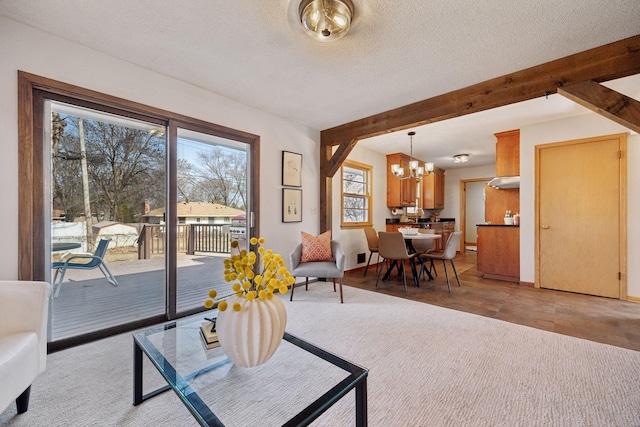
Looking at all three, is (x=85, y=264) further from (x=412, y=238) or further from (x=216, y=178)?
(x=412, y=238)

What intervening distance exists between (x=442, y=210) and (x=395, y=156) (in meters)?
2.99

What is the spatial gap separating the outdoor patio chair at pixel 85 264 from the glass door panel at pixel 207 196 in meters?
0.60

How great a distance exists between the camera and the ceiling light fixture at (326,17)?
161 centimetres

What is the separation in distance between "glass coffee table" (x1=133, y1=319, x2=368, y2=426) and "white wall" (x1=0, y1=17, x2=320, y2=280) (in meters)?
1.31

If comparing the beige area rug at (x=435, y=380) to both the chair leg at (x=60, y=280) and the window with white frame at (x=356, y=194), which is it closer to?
the chair leg at (x=60, y=280)

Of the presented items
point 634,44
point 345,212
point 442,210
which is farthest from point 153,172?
point 442,210

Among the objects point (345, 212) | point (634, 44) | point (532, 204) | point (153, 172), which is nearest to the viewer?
point (634, 44)

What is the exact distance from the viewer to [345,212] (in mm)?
4895

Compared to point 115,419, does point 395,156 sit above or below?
above

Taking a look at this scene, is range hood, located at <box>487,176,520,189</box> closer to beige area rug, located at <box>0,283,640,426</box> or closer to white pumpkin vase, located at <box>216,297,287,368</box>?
beige area rug, located at <box>0,283,640,426</box>

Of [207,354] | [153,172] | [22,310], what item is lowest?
[207,354]

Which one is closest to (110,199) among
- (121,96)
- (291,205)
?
(121,96)

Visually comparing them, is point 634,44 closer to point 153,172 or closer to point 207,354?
point 207,354

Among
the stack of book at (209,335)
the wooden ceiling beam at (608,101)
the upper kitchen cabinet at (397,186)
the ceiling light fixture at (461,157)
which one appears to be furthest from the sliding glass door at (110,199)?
the ceiling light fixture at (461,157)
